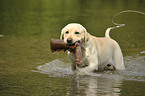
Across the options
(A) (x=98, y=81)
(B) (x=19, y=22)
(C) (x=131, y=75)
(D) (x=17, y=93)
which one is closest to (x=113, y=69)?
(C) (x=131, y=75)

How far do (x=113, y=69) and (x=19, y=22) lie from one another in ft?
33.5

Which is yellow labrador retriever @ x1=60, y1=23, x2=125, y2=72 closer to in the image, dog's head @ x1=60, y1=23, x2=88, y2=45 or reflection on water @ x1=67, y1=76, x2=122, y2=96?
dog's head @ x1=60, y1=23, x2=88, y2=45

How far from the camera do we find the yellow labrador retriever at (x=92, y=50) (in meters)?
8.24

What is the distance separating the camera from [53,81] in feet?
27.3

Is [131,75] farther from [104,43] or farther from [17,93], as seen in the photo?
[17,93]

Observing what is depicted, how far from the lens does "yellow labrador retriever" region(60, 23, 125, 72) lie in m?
8.24

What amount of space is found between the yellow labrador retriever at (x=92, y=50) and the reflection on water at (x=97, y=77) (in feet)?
0.71

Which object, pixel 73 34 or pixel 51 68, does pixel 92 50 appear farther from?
pixel 51 68

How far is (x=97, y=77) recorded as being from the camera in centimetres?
882

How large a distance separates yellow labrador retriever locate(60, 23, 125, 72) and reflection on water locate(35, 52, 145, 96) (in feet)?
0.71

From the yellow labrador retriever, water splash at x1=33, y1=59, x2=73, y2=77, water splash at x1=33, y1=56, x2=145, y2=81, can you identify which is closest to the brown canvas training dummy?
the yellow labrador retriever

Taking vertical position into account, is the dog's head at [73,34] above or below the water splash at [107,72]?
above

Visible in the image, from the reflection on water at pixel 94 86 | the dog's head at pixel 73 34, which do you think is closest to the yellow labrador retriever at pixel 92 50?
the dog's head at pixel 73 34

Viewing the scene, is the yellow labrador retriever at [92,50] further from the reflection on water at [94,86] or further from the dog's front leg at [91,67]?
the reflection on water at [94,86]
